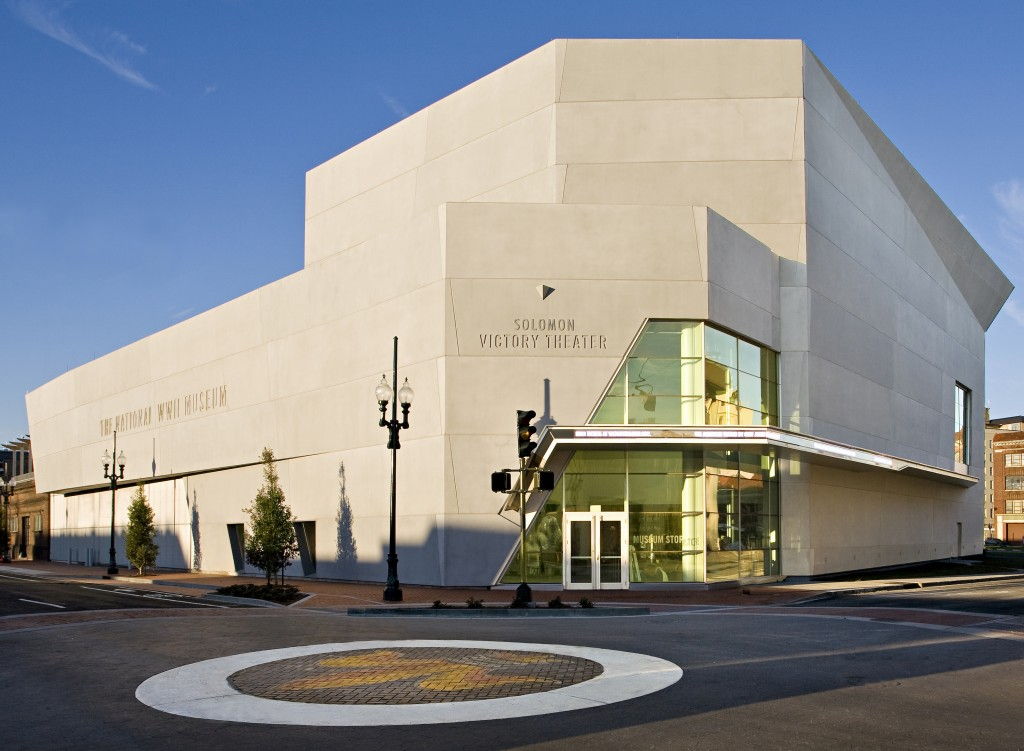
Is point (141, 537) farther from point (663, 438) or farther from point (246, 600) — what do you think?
point (663, 438)

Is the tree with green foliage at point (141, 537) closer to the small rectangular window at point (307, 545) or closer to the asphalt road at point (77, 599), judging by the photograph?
the asphalt road at point (77, 599)

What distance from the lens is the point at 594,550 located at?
3119cm

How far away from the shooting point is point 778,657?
47.6 feet

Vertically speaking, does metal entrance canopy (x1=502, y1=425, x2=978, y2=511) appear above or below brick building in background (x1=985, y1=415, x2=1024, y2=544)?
above

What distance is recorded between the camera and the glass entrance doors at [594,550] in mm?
31125

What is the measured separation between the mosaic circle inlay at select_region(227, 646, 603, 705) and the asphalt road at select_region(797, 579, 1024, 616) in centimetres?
1360

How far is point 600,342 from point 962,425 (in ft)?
125

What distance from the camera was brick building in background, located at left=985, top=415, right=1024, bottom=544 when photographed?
126500 mm

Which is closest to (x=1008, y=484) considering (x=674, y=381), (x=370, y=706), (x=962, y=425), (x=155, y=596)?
(x=962, y=425)

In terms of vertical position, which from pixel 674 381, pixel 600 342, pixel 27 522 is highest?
pixel 600 342

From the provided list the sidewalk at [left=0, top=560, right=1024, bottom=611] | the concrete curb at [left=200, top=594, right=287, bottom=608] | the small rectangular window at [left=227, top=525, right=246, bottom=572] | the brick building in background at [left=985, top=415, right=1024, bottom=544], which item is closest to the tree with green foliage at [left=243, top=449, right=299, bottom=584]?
the sidewalk at [left=0, top=560, right=1024, bottom=611]

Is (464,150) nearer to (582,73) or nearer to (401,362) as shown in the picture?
(582,73)

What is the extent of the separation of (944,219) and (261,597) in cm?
4213

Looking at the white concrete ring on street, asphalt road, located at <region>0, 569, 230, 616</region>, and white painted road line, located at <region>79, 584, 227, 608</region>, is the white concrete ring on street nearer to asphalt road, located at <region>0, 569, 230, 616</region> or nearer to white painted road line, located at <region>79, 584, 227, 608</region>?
asphalt road, located at <region>0, 569, 230, 616</region>
